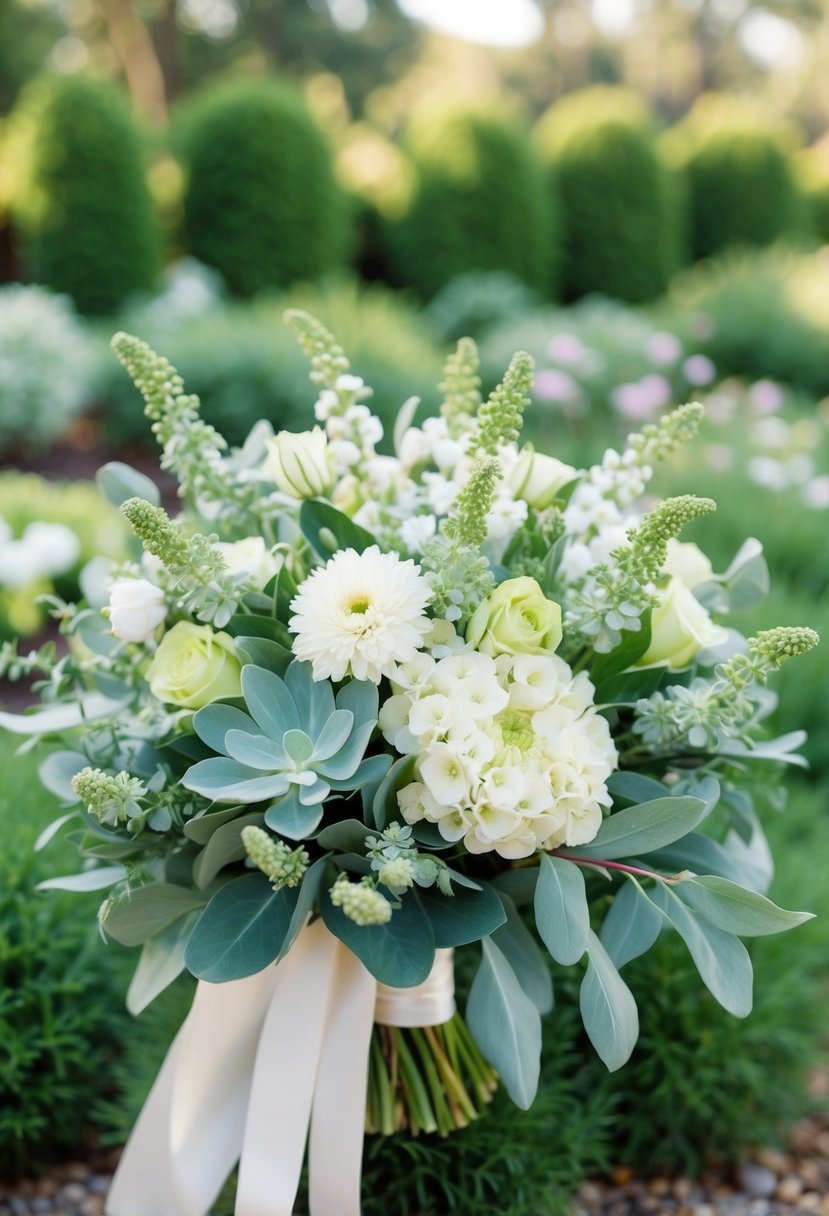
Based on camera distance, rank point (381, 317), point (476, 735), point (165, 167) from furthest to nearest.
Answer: point (165, 167)
point (381, 317)
point (476, 735)

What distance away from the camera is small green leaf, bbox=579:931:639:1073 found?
36.1 inches

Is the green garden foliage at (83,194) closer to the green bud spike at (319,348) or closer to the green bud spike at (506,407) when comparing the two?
the green bud spike at (319,348)

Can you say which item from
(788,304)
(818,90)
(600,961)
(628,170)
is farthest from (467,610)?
(818,90)

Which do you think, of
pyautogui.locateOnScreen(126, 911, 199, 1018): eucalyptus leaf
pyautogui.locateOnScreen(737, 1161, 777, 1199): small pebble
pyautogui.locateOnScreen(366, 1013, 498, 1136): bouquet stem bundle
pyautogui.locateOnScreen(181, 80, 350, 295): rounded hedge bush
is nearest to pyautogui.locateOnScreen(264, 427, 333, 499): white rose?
pyautogui.locateOnScreen(126, 911, 199, 1018): eucalyptus leaf

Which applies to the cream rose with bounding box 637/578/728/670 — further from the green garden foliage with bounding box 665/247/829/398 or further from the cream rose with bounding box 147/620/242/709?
the green garden foliage with bounding box 665/247/829/398

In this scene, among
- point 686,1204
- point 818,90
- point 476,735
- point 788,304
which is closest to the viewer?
point 476,735

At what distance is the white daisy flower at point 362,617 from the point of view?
92cm

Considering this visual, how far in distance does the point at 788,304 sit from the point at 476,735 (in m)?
7.06

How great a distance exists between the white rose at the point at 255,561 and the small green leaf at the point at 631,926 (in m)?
0.47

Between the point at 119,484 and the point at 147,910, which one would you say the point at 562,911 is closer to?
the point at 147,910

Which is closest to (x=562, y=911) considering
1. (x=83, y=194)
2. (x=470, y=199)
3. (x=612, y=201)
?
(x=83, y=194)

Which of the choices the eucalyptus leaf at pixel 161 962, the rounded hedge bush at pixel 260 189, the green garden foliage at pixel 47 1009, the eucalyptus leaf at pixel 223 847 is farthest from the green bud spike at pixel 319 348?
the rounded hedge bush at pixel 260 189

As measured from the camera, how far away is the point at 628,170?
990 centimetres

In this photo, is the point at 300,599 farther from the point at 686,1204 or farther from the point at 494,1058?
A: the point at 686,1204
